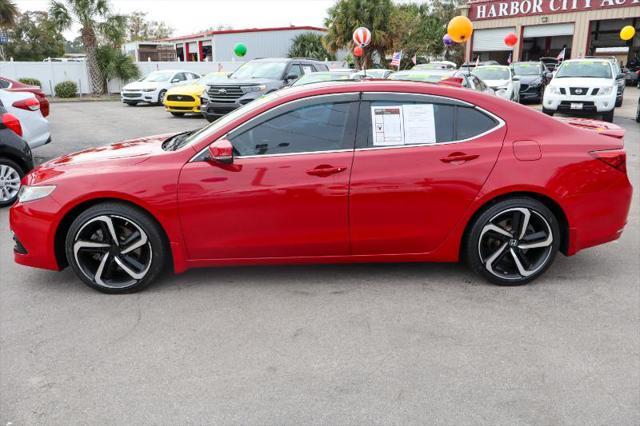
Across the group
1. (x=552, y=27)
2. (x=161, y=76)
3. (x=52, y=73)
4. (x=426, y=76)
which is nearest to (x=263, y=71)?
(x=426, y=76)

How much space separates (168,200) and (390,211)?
5.34 feet

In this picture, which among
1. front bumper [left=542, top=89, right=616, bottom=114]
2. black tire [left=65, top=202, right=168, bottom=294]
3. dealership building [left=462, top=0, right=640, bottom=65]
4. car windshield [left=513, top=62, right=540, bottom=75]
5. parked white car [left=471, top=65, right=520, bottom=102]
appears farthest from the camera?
dealership building [left=462, top=0, right=640, bottom=65]

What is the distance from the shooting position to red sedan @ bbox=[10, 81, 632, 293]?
156 inches

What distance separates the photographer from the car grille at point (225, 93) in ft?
47.1

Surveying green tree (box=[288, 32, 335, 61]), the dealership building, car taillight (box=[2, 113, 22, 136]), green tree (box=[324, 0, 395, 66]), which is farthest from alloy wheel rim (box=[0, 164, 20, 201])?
the dealership building

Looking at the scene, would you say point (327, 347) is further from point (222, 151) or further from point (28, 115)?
point (28, 115)

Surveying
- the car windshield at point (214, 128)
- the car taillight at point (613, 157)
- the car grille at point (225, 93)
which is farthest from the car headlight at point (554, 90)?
the car windshield at point (214, 128)

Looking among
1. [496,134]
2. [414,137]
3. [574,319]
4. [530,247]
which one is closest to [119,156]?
[414,137]

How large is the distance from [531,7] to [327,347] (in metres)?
38.1

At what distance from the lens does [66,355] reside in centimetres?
332

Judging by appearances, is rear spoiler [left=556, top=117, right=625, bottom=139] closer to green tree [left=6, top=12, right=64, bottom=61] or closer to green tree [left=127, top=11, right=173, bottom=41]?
green tree [left=6, top=12, right=64, bottom=61]

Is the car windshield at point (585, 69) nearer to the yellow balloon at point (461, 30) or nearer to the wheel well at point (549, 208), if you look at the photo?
the yellow balloon at point (461, 30)

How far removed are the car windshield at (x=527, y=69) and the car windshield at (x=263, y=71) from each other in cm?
1109

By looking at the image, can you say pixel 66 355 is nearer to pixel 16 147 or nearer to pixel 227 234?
pixel 227 234
